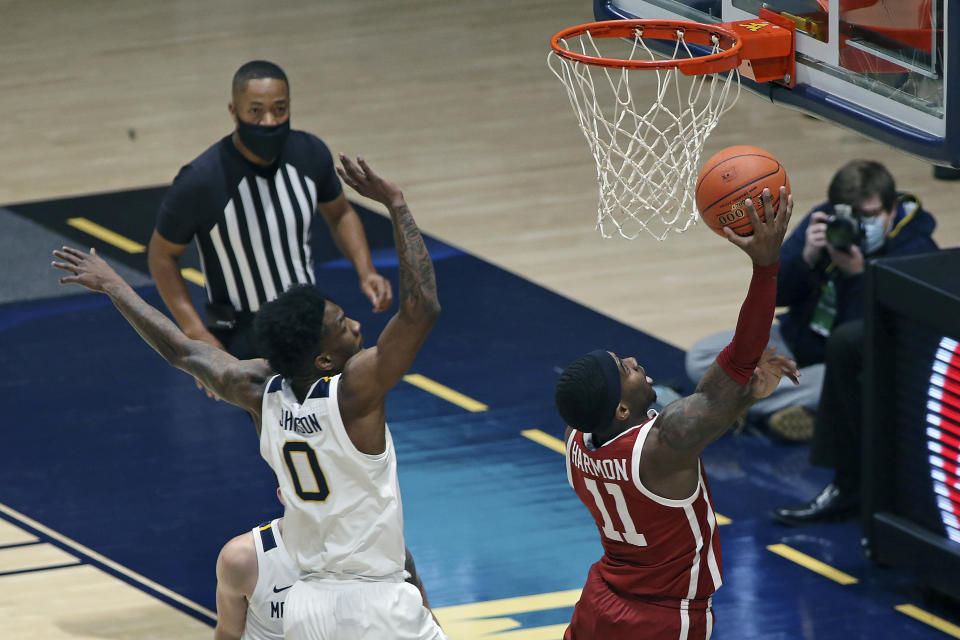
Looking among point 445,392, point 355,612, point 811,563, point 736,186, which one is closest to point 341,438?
point 355,612

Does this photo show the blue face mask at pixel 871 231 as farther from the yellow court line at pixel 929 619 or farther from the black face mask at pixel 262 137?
the black face mask at pixel 262 137

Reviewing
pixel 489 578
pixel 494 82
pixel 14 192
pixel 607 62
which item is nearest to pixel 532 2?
pixel 494 82

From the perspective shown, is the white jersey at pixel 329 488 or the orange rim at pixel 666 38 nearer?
the white jersey at pixel 329 488

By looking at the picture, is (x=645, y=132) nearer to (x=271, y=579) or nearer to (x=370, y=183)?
(x=271, y=579)

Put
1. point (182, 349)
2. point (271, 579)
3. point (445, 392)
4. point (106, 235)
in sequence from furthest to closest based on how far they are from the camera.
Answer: point (106, 235)
point (445, 392)
point (271, 579)
point (182, 349)

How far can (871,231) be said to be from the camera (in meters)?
6.91

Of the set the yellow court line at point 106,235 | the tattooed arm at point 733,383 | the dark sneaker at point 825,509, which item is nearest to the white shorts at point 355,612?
the tattooed arm at point 733,383

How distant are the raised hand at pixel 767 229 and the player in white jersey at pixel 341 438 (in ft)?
2.86

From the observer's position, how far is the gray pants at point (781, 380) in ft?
23.8

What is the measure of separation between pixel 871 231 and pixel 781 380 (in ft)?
2.46

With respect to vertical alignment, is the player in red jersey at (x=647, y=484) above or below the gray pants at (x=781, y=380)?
above

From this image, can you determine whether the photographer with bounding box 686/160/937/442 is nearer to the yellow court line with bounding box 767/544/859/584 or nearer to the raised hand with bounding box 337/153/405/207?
the yellow court line with bounding box 767/544/859/584

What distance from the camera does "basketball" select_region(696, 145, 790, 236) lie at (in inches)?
173

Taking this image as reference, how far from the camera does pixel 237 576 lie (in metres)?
5.31
